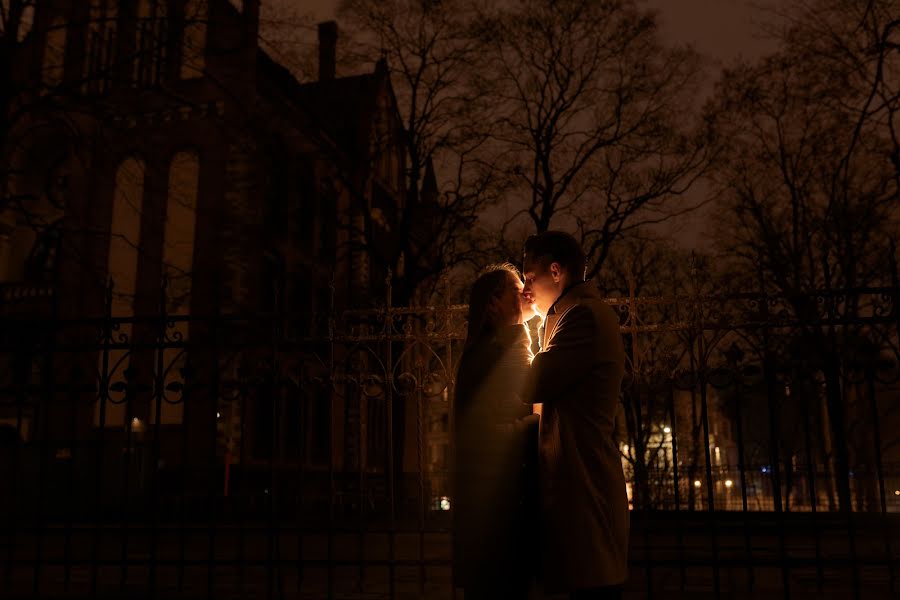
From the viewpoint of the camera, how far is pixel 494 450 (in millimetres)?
3305

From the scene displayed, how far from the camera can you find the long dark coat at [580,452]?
10.1 feet

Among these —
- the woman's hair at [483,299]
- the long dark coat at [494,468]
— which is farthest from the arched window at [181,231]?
the long dark coat at [494,468]

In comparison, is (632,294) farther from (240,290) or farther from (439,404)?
(439,404)

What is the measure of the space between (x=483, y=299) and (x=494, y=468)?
0.75 metres

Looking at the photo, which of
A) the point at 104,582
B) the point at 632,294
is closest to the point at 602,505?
the point at 632,294

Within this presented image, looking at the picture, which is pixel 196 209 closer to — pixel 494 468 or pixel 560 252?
pixel 560 252

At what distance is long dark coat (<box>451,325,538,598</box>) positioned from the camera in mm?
3203

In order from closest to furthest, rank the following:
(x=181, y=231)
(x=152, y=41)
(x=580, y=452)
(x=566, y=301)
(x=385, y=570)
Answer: (x=580, y=452) → (x=566, y=301) → (x=385, y=570) → (x=152, y=41) → (x=181, y=231)

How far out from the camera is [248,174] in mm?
23375

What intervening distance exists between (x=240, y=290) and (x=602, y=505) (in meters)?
20.9

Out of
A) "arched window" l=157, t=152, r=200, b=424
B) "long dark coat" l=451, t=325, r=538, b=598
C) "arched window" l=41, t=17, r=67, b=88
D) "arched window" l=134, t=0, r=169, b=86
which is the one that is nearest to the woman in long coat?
"long dark coat" l=451, t=325, r=538, b=598

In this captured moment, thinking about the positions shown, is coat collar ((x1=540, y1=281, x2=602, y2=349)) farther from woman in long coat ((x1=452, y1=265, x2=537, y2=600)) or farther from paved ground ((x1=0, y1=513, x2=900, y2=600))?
paved ground ((x1=0, y1=513, x2=900, y2=600))

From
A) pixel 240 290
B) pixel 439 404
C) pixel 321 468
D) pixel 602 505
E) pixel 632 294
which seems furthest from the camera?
pixel 439 404

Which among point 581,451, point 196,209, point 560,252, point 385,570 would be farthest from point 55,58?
point 581,451
